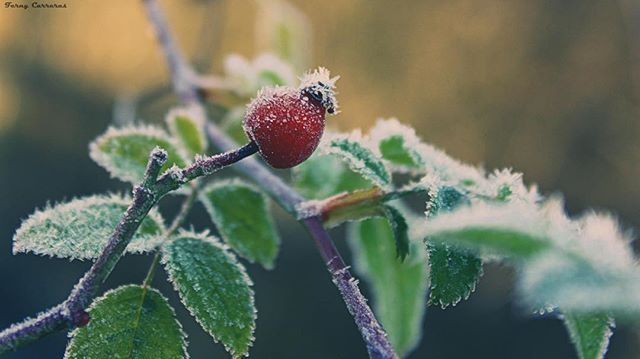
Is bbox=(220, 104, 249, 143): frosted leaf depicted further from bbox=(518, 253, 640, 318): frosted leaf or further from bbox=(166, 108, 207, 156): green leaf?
bbox=(518, 253, 640, 318): frosted leaf

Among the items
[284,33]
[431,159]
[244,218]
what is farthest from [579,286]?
[284,33]

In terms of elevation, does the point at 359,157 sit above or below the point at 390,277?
below

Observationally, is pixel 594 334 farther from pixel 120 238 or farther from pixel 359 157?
pixel 120 238

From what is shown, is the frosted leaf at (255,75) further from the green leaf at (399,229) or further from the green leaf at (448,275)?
the green leaf at (448,275)

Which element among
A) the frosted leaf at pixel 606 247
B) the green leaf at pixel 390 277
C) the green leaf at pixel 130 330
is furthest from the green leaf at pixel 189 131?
the frosted leaf at pixel 606 247

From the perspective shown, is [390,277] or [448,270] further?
[390,277]

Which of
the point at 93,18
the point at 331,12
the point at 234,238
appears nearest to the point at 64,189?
the point at 93,18
